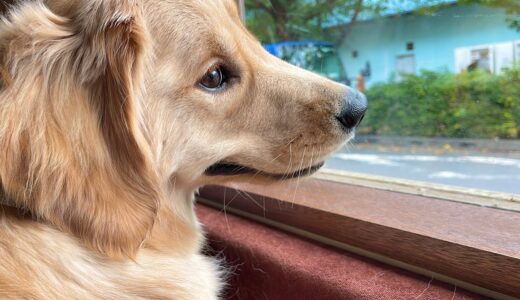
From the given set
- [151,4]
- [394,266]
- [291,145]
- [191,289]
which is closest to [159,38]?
[151,4]

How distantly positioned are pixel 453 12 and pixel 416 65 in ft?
0.46

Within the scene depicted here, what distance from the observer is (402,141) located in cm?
104

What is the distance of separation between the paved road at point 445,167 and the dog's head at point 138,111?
256 mm

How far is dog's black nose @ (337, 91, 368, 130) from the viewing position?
0.79m

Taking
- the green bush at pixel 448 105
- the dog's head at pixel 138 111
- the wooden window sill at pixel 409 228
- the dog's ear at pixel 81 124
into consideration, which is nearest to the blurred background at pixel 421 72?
the green bush at pixel 448 105

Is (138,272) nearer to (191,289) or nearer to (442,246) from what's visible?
(191,289)

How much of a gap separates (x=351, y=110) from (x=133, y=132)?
0.37 metres

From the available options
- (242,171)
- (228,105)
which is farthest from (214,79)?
(242,171)

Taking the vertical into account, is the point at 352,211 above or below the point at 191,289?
above

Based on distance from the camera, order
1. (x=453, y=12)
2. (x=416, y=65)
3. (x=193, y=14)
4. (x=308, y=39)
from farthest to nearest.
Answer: (x=308, y=39) → (x=416, y=65) → (x=453, y=12) → (x=193, y=14)

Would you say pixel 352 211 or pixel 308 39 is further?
pixel 308 39

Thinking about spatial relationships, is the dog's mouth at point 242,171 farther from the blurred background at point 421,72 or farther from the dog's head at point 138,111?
the blurred background at point 421,72

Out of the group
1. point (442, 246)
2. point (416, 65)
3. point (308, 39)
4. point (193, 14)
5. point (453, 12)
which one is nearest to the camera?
point (442, 246)

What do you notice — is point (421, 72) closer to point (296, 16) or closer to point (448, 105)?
point (448, 105)
